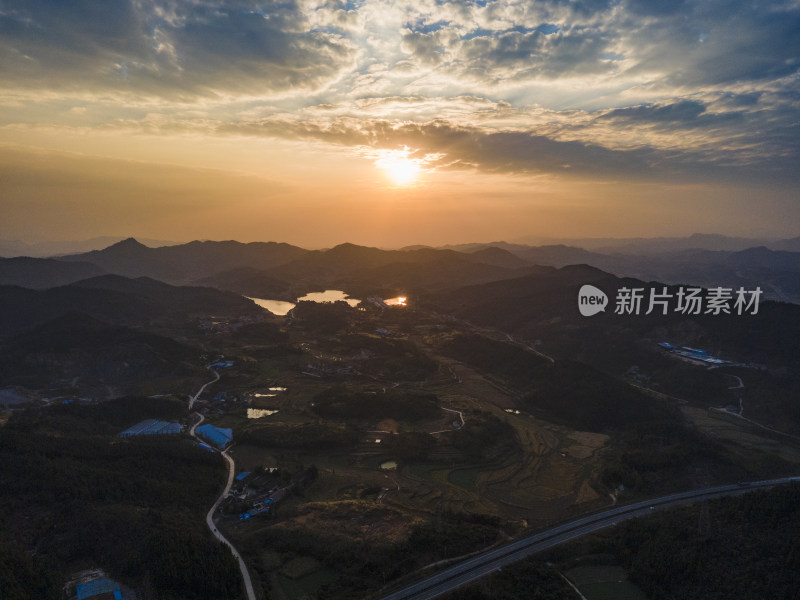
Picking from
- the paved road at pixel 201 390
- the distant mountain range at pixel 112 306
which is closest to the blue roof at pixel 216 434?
the paved road at pixel 201 390

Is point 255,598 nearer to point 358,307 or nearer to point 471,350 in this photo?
point 471,350

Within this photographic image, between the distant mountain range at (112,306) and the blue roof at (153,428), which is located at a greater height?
the distant mountain range at (112,306)

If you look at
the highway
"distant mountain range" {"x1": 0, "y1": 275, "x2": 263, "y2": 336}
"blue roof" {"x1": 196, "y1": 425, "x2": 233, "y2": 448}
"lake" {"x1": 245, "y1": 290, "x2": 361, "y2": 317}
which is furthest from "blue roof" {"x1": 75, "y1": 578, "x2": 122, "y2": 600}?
"lake" {"x1": 245, "y1": 290, "x2": 361, "y2": 317}

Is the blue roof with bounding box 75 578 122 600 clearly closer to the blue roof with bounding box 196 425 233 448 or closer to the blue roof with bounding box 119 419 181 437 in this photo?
the blue roof with bounding box 196 425 233 448

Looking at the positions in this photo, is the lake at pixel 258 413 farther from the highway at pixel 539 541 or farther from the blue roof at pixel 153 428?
the highway at pixel 539 541

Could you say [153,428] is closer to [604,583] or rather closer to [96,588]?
[96,588]

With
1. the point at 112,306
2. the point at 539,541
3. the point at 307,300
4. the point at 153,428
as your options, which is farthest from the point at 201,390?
the point at 307,300

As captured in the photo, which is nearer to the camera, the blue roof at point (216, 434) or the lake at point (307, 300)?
the blue roof at point (216, 434)

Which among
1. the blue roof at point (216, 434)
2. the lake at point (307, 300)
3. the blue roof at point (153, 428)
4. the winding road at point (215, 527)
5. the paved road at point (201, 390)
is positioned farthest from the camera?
the lake at point (307, 300)
